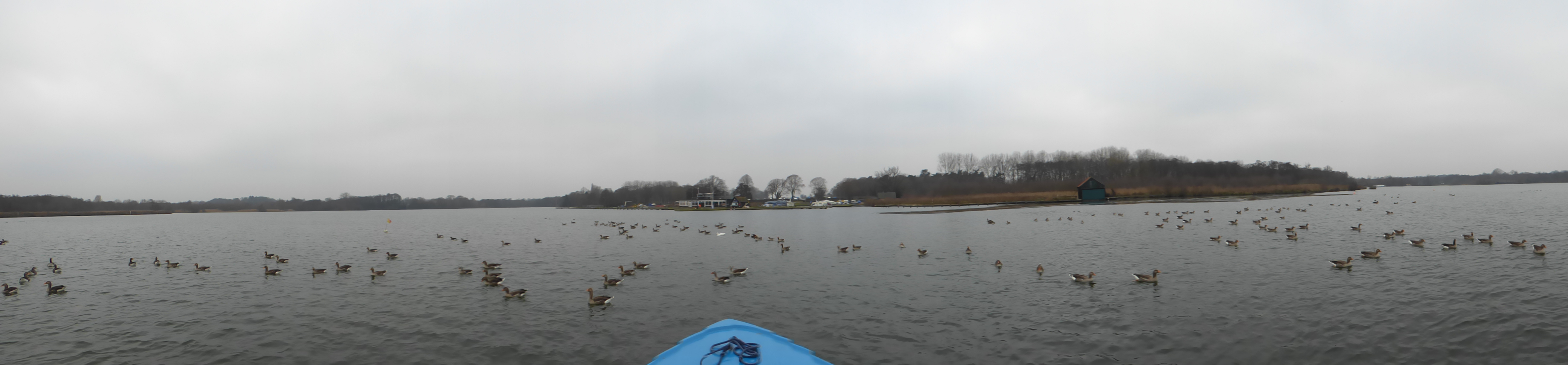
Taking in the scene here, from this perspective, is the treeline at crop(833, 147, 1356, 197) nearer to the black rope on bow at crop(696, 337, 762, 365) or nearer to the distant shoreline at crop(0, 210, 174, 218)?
the black rope on bow at crop(696, 337, 762, 365)

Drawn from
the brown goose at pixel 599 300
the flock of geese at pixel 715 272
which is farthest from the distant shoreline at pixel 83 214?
the brown goose at pixel 599 300

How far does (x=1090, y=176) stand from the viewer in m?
139

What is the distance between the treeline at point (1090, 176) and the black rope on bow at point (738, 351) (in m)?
101

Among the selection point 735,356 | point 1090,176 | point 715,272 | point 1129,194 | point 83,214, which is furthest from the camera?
point 83,214

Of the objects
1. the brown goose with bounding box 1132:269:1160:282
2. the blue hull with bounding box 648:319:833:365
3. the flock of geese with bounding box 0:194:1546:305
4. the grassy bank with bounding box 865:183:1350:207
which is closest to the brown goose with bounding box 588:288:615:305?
the flock of geese with bounding box 0:194:1546:305

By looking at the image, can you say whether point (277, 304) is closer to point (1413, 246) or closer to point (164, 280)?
point (164, 280)

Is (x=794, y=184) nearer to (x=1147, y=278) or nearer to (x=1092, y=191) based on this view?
(x=1092, y=191)

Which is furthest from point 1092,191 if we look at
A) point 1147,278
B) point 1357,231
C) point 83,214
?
point 83,214

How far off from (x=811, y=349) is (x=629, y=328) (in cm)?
416

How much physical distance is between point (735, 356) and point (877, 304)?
797 centimetres

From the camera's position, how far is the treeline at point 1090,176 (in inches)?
4272

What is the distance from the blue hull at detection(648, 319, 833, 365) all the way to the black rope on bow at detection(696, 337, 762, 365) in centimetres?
4

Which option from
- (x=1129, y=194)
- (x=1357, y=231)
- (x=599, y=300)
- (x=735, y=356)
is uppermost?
(x=1129, y=194)

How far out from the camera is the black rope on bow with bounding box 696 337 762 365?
739 centimetres
